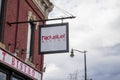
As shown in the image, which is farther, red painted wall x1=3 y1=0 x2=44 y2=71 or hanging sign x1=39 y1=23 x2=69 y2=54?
red painted wall x1=3 y1=0 x2=44 y2=71

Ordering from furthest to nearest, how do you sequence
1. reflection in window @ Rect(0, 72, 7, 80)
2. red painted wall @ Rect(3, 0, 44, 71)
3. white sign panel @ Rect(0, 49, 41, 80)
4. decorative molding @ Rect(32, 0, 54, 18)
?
1. decorative molding @ Rect(32, 0, 54, 18)
2. red painted wall @ Rect(3, 0, 44, 71)
3. reflection in window @ Rect(0, 72, 7, 80)
4. white sign panel @ Rect(0, 49, 41, 80)

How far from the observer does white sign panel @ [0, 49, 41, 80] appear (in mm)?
16712

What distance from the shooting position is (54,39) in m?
19.2

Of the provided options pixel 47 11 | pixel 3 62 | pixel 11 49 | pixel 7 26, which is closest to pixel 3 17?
pixel 7 26

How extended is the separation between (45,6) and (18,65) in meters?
8.36

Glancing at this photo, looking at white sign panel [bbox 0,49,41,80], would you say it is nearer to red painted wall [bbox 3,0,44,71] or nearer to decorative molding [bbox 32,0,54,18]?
red painted wall [bbox 3,0,44,71]

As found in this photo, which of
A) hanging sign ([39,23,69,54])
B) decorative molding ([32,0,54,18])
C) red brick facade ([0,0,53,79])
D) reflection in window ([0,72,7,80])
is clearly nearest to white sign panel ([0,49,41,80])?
reflection in window ([0,72,7,80])

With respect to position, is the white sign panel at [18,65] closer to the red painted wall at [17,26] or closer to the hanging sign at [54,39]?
the red painted wall at [17,26]

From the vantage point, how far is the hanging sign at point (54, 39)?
1886 cm

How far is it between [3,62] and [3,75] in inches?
54.7

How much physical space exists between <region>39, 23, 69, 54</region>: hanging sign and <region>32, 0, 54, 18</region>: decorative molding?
4.88 meters

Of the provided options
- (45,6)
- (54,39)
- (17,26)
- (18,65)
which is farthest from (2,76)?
(45,6)

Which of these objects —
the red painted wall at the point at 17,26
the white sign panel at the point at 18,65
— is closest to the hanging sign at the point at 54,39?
the white sign panel at the point at 18,65

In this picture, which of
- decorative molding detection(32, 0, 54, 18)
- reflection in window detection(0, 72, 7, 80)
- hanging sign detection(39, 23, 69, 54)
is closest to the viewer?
reflection in window detection(0, 72, 7, 80)
